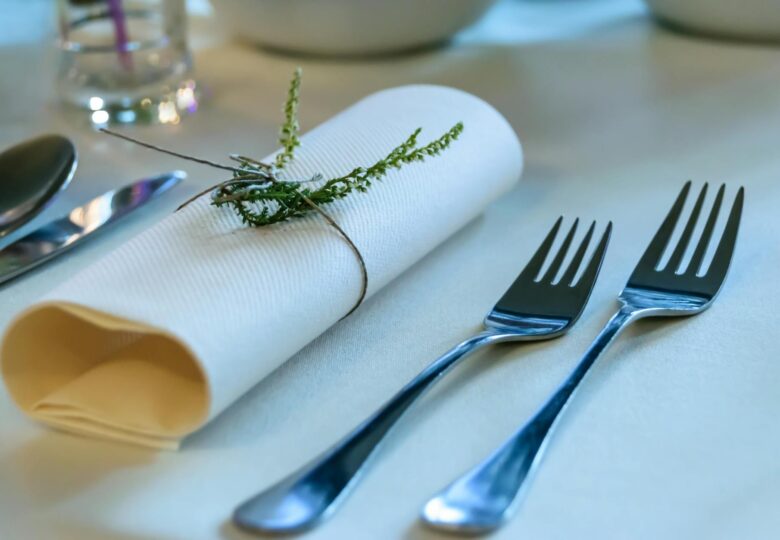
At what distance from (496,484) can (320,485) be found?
0.08m

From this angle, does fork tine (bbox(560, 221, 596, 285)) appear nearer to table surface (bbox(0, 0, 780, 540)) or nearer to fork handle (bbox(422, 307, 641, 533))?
table surface (bbox(0, 0, 780, 540))

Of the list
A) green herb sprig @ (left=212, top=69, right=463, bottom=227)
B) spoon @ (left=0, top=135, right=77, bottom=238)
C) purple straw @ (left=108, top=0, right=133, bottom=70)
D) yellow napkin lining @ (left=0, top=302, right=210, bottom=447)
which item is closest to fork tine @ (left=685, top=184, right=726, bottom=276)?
green herb sprig @ (left=212, top=69, right=463, bottom=227)

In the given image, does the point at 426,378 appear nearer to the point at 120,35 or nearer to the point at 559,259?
the point at 559,259

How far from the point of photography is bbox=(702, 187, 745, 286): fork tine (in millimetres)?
653

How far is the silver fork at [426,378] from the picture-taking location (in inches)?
17.6

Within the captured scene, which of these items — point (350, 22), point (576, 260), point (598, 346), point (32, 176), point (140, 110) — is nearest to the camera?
point (598, 346)

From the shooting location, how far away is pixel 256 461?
0.50m

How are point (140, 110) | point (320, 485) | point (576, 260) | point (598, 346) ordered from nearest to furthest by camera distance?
point (320, 485) → point (598, 346) → point (576, 260) → point (140, 110)

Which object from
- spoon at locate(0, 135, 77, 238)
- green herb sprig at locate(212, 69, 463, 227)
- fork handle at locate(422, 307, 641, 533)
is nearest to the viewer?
fork handle at locate(422, 307, 641, 533)

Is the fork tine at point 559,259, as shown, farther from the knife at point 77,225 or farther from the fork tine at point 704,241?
the knife at point 77,225

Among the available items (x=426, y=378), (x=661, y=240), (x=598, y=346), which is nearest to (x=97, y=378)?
(x=426, y=378)

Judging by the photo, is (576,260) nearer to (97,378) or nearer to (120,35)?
(97,378)

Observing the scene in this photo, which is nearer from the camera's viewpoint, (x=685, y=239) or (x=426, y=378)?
(x=426, y=378)

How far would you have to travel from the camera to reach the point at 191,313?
1.67 ft
